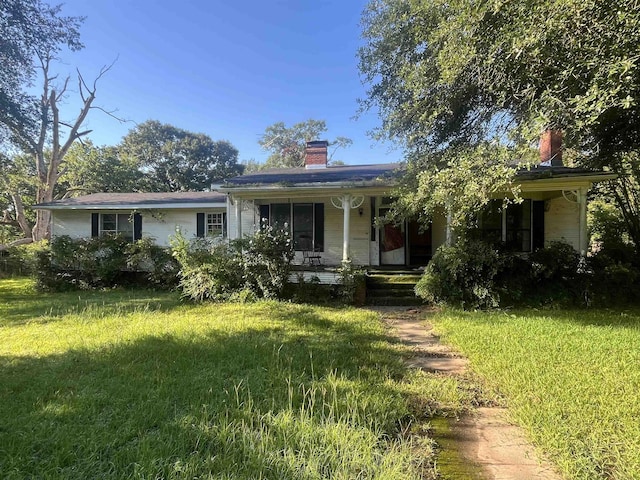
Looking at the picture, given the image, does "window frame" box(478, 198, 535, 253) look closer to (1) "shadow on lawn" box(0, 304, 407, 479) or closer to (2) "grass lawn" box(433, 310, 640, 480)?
(2) "grass lawn" box(433, 310, 640, 480)

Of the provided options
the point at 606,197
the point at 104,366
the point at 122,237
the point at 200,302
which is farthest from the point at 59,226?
the point at 606,197

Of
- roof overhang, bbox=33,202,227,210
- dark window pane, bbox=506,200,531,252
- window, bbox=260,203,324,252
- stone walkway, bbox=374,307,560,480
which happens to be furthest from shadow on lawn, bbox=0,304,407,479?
roof overhang, bbox=33,202,227,210

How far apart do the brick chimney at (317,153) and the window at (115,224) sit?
23.7ft

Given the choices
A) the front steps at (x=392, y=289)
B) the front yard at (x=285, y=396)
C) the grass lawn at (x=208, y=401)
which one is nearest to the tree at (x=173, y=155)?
the front steps at (x=392, y=289)

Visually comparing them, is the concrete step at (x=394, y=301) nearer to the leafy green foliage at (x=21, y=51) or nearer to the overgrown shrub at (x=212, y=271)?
the overgrown shrub at (x=212, y=271)

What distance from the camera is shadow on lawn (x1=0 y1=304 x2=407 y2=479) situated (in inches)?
85.4

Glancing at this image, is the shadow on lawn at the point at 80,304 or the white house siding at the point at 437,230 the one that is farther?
the white house siding at the point at 437,230

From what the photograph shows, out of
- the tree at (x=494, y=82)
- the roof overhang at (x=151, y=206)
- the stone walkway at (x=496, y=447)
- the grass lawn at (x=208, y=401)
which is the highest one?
the tree at (x=494, y=82)

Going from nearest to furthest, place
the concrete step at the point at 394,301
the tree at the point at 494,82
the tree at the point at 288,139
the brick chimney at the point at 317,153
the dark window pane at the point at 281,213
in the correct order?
the tree at the point at 494,82 < the concrete step at the point at 394,301 < the dark window pane at the point at 281,213 < the brick chimney at the point at 317,153 < the tree at the point at 288,139

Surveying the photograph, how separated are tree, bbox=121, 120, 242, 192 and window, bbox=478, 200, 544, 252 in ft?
82.4

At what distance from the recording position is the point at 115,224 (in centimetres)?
1254

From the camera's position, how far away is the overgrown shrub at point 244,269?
779 centimetres

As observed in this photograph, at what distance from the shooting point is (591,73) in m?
4.28

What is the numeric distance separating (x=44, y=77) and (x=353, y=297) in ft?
70.1
